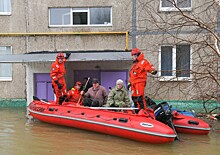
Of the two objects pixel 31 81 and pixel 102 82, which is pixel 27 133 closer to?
pixel 31 81

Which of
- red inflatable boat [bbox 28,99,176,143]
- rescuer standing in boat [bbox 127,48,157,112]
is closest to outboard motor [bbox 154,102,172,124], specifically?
red inflatable boat [bbox 28,99,176,143]

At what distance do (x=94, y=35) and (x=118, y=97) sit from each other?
534 centimetres

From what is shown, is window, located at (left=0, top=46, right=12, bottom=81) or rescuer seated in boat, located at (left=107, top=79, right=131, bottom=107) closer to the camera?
rescuer seated in boat, located at (left=107, top=79, right=131, bottom=107)

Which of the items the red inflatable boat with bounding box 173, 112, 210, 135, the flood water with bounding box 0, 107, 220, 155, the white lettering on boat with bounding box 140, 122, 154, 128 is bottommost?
the flood water with bounding box 0, 107, 220, 155

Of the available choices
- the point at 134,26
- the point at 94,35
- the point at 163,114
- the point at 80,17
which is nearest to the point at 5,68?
the point at 80,17

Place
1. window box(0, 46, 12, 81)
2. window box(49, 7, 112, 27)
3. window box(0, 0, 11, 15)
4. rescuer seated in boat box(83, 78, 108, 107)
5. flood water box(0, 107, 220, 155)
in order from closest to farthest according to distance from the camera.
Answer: flood water box(0, 107, 220, 155), rescuer seated in boat box(83, 78, 108, 107), window box(49, 7, 112, 27), window box(0, 46, 12, 81), window box(0, 0, 11, 15)

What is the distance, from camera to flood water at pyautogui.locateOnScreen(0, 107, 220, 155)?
6352 mm

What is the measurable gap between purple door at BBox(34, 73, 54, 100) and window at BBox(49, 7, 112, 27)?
2549mm

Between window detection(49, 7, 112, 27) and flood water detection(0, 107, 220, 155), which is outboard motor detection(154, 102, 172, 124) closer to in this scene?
flood water detection(0, 107, 220, 155)

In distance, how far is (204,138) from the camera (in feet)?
24.5

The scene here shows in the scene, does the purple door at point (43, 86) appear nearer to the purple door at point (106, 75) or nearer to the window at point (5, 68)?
the purple door at point (106, 75)

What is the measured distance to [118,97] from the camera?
8016mm

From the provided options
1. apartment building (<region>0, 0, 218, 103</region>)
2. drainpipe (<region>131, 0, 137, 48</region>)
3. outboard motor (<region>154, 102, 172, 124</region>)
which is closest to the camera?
outboard motor (<region>154, 102, 172, 124</region>)

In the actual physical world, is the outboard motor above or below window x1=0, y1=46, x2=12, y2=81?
below
